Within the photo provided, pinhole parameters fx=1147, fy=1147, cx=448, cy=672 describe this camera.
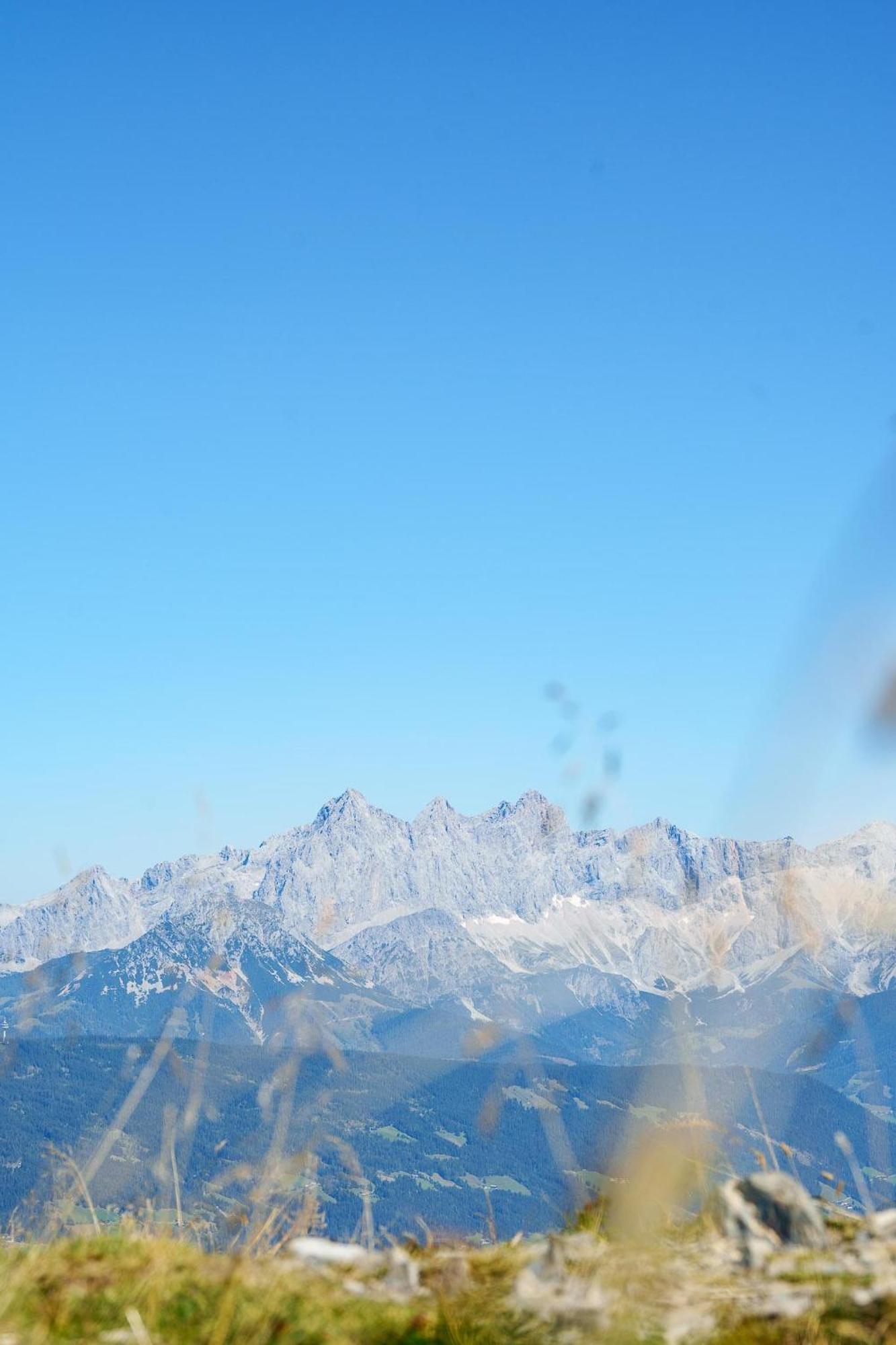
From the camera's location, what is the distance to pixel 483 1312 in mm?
8695

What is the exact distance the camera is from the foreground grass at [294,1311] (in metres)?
7.93

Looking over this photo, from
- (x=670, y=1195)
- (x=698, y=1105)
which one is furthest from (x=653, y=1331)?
(x=698, y=1105)

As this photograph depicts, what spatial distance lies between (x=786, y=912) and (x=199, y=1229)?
22.0 ft

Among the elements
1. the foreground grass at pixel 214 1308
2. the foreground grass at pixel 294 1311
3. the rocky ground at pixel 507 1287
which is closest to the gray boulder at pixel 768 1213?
the rocky ground at pixel 507 1287

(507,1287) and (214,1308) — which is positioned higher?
(214,1308)

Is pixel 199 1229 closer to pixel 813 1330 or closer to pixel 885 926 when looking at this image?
pixel 813 1330

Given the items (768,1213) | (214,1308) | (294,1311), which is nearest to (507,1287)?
(294,1311)

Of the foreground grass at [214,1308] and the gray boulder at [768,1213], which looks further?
the gray boulder at [768,1213]

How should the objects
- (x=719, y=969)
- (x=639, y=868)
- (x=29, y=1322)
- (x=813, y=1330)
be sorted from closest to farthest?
(x=813, y=1330)
(x=29, y=1322)
(x=639, y=868)
(x=719, y=969)

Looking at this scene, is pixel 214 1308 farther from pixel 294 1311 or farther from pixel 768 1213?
pixel 768 1213

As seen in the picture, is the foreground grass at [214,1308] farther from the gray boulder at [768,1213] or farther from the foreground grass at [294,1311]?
the gray boulder at [768,1213]

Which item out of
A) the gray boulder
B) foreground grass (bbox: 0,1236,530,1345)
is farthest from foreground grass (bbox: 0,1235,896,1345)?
the gray boulder

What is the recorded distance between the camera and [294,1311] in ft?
27.9

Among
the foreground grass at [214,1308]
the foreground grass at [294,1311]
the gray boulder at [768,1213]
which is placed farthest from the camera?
the gray boulder at [768,1213]
